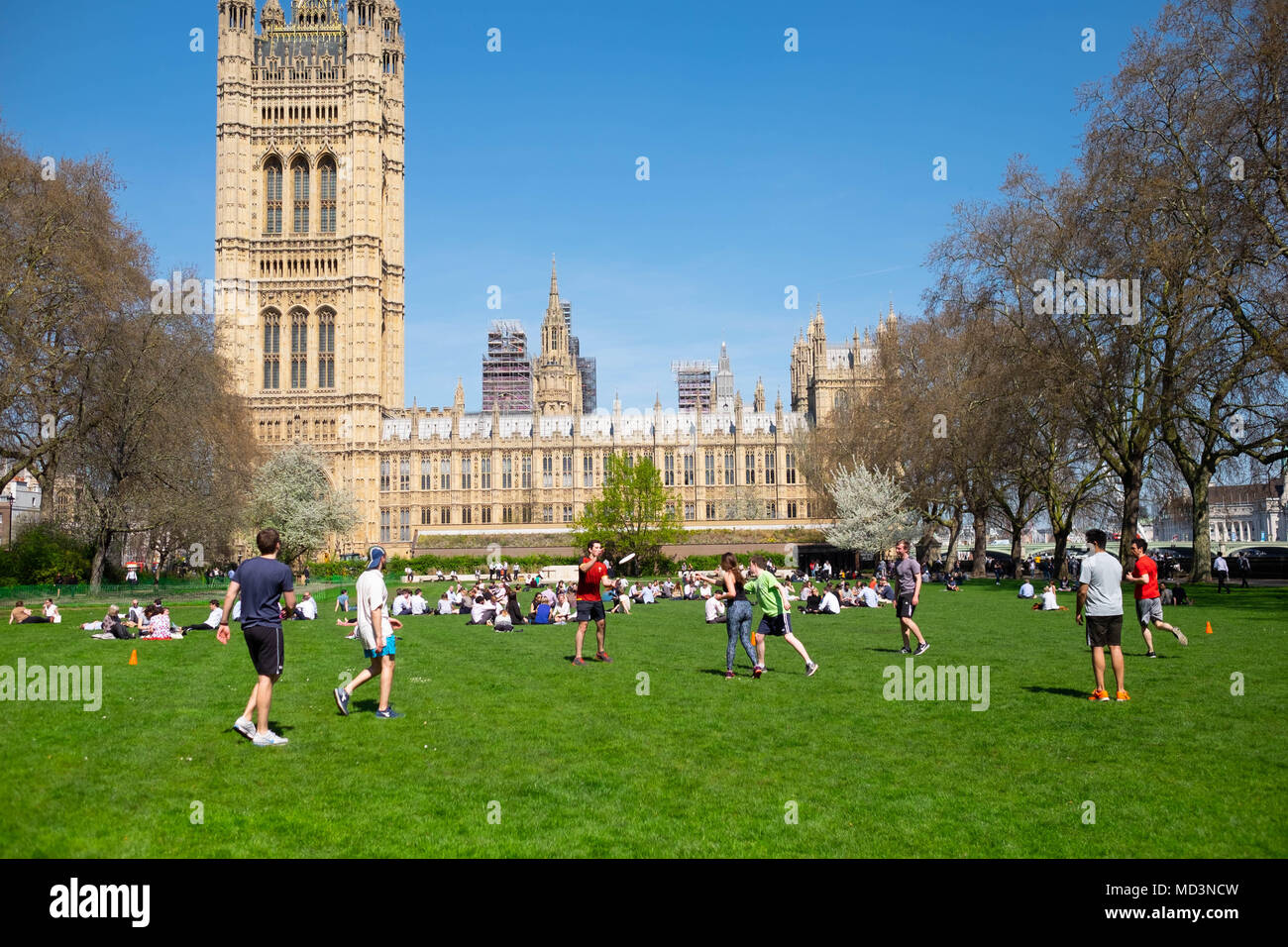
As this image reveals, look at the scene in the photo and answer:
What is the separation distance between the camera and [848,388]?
85.4 meters

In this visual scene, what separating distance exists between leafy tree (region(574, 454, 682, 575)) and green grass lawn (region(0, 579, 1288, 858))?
1917 inches

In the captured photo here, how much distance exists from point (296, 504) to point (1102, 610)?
181ft

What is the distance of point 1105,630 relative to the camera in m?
11.7

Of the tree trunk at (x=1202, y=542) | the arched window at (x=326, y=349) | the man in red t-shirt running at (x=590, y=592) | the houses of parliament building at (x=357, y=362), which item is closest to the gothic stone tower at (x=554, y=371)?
the houses of parliament building at (x=357, y=362)

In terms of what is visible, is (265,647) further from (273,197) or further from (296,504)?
(273,197)

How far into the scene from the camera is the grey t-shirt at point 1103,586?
11820mm

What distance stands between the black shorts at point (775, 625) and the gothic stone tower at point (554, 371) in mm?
96062

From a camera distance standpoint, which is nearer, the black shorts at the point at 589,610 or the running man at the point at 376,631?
the running man at the point at 376,631

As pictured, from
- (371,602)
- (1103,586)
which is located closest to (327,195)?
(371,602)

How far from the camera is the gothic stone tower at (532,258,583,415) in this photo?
112m

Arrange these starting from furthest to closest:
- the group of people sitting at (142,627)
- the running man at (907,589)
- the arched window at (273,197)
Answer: the arched window at (273,197) → the group of people sitting at (142,627) → the running man at (907,589)

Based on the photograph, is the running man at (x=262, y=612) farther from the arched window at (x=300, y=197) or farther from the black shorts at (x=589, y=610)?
the arched window at (x=300, y=197)

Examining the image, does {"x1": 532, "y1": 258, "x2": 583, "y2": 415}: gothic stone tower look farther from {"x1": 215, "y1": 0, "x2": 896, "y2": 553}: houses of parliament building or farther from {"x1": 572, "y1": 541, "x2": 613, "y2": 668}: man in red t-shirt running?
{"x1": 572, "y1": 541, "x2": 613, "y2": 668}: man in red t-shirt running
